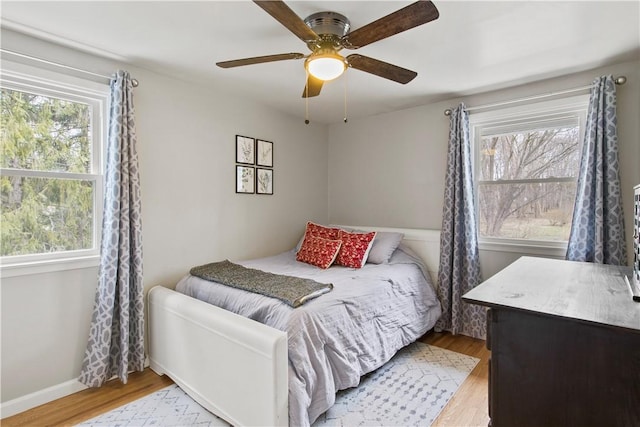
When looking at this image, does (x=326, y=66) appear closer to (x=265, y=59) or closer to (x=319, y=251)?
(x=265, y=59)

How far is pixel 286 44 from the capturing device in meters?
2.17

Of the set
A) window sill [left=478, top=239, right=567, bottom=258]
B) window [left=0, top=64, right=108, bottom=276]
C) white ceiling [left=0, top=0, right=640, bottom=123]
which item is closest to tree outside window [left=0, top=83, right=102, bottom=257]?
window [left=0, top=64, right=108, bottom=276]

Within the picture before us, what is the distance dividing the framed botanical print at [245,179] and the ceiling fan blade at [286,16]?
5.89ft

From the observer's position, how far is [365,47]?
2221 millimetres

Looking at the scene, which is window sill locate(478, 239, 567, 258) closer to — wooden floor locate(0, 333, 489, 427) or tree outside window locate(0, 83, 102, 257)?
wooden floor locate(0, 333, 489, 427)

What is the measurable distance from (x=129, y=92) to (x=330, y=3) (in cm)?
156

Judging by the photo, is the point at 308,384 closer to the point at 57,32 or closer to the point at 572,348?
the point at 572,348

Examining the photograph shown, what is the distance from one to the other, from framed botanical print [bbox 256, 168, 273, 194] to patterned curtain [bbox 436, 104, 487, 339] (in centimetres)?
177

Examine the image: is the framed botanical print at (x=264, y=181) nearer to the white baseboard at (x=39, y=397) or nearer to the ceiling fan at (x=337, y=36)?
the ceiling fan at (x=337, y=36)

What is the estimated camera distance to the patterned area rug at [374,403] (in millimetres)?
1945

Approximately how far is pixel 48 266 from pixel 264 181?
1907mm

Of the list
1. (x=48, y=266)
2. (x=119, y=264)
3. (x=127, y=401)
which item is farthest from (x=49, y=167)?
(x=127, y=401)

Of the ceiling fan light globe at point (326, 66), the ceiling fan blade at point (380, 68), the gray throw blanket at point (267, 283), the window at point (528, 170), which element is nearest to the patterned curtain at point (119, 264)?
the gray throw blanket at point (267, 283)

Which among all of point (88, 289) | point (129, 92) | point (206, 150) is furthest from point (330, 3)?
point (88, 289)
